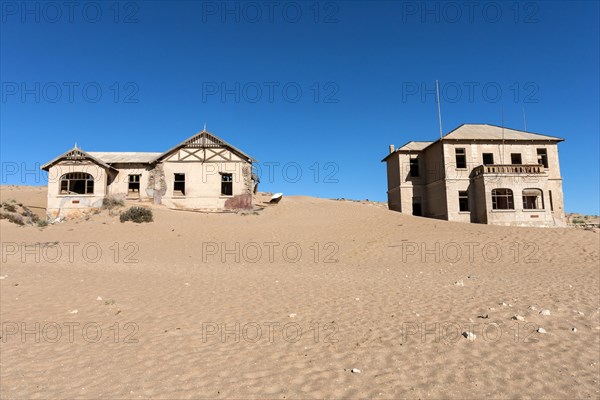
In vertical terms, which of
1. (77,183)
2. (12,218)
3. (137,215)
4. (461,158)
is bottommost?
(137,215)

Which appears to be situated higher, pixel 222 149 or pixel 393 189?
pixel 222 149

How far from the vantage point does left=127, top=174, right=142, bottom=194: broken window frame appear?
92.9ft

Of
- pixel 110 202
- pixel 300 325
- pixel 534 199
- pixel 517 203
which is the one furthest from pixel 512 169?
pixel 110 202

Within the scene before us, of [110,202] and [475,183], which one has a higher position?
[475,183]

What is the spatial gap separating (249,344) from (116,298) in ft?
15.7

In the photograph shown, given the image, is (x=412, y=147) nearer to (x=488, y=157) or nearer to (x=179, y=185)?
(x=488, y=157)

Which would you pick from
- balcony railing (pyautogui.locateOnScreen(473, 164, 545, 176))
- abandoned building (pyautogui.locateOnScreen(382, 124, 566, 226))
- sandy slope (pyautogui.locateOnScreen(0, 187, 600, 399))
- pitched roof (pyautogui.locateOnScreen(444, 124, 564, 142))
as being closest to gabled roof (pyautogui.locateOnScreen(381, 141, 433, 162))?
abandoned building (pyautogui.locateOnScreen(382, 124, 566, 226))

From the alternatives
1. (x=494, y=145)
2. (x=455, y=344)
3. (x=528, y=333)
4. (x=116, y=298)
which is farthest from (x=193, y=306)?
(x=494, y=145)

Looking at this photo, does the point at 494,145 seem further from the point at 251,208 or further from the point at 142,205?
the point at 142,205

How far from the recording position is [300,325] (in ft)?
22.1

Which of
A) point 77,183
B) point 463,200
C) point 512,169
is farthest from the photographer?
point 77,183

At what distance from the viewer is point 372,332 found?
627 centimetres

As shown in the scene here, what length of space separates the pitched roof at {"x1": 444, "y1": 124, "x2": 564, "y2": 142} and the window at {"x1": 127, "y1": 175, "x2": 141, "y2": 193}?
26.0 meters

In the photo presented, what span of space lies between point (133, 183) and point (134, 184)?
51cm
